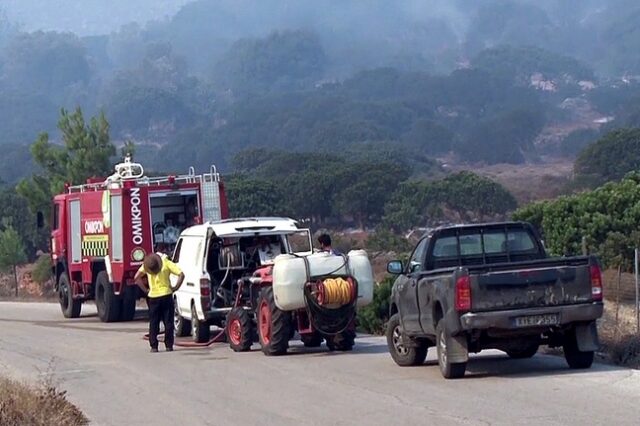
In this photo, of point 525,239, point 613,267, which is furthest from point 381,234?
point 525,239

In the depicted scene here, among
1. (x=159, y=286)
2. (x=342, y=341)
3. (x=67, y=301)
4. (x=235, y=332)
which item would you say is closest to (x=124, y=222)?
(x=67, y=301)

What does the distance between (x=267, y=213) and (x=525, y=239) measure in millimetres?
50134

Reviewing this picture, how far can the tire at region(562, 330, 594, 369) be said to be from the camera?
14.8m

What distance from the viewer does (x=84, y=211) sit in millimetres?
28391

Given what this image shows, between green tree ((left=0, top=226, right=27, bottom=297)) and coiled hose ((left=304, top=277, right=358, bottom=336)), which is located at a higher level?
green tree ((left=0, top=226, right=27, bottom=297))

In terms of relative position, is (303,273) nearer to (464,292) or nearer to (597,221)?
(464,292)

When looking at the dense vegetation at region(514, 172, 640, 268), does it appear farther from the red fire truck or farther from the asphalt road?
the asphalt road

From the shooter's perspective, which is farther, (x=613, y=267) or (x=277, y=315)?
(x=613, y=267)

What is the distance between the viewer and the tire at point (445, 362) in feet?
47.5

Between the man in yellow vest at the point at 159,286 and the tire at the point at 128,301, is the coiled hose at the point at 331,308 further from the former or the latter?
the tire at the point at 128,301

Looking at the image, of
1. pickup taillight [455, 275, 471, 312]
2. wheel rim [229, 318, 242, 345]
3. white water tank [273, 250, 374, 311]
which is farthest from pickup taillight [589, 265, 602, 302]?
wheel rim [229, 318, 242, 345]

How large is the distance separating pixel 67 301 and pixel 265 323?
11938 millimetres

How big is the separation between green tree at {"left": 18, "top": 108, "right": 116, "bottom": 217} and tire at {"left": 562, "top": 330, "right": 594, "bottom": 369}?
32.1 metres

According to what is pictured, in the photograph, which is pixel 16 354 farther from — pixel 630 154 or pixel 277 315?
pixel 630 154
